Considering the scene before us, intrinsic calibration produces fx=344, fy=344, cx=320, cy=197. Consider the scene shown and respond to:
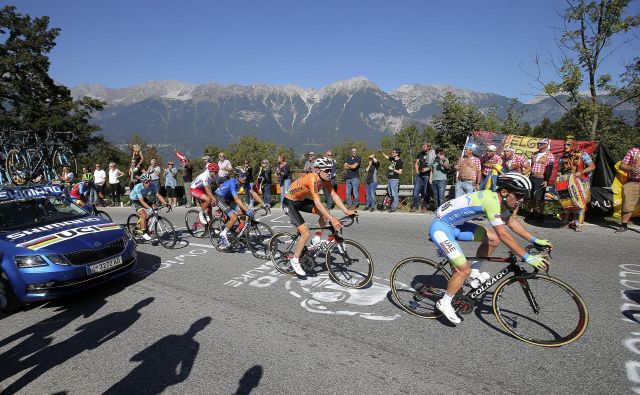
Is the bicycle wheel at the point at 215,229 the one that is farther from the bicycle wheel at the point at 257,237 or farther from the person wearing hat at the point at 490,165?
the person wearing hat at the point at 490,165

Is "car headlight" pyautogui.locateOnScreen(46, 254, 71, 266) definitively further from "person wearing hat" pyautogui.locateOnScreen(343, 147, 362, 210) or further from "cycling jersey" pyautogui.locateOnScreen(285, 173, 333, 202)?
"person wearing hat" pyautogui.locateOnScreen(343, 147, 362, 210)

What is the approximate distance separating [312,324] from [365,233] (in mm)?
5031

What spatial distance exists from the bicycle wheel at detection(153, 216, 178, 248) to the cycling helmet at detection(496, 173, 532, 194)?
7.40 m

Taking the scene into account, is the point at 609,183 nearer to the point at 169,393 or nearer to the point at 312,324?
the point at 312,324

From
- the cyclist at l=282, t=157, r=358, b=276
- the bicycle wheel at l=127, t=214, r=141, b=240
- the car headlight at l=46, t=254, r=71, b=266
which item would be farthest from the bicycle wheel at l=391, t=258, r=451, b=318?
the bicycle wheel at l=127, t=214, r=141, b=240

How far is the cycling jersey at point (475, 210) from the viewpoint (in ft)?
12.8

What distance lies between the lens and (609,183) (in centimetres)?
985

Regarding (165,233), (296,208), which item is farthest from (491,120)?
(165,233)

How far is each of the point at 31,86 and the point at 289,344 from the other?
159ft

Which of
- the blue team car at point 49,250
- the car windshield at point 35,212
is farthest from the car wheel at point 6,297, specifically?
the car windshield at point 35,212

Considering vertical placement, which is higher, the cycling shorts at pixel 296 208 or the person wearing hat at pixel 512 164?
the person wearing hat at pixel 512 164

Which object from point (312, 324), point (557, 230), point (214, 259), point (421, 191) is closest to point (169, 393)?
point (312, 324)

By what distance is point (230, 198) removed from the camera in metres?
7.95

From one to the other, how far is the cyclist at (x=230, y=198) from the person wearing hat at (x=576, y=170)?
315 inches
